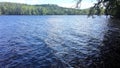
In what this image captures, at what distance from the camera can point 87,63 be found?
41.4 ft

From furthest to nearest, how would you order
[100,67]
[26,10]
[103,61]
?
1. [26,10]
2. [103,61]
3. [100,67]

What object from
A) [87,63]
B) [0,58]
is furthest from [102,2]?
[0,58]

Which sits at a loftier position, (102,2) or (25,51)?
(102,2)

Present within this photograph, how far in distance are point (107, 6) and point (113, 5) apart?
0.76m

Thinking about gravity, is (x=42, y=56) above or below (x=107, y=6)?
below

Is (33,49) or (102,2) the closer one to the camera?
(102,2)

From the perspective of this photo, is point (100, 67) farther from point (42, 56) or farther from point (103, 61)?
point (42, 56)

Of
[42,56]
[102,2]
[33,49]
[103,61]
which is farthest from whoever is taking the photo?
[33,49]

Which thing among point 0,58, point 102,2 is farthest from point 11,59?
point 102,2

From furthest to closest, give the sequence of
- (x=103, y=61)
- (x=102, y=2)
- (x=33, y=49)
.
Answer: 1. (x=33, y=49)
2. (x=102, y=2)
3. (x=103, y=61)

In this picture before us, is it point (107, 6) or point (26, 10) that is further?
point (26, 10)

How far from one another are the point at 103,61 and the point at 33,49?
23.5 ft

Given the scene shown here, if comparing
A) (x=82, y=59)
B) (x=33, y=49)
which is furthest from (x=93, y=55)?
(x=33, y=49)

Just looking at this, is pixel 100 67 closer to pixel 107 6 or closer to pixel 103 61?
pixel 103 61
